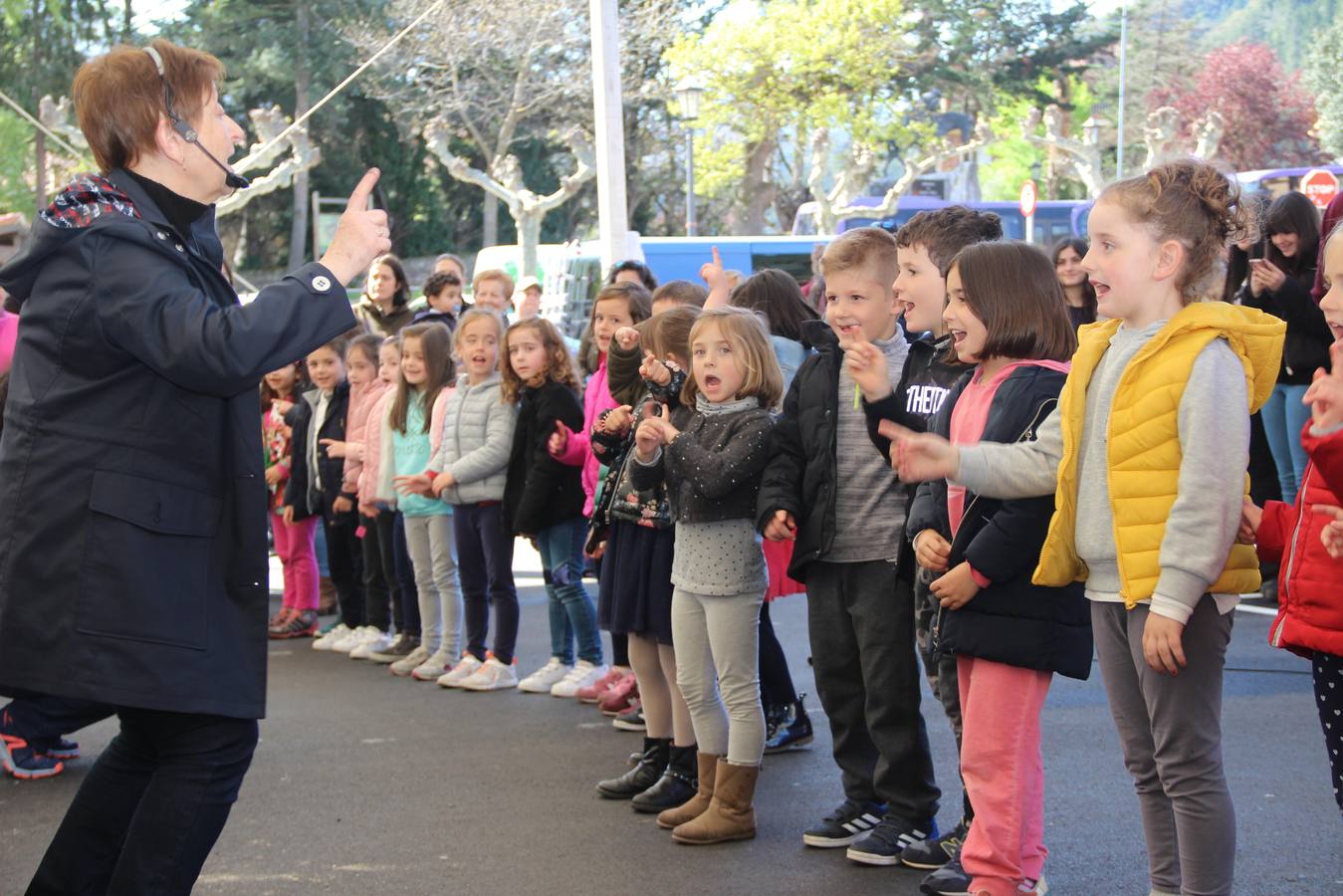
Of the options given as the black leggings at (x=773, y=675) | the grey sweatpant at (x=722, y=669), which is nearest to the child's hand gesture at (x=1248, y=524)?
the grey sweatpant at (x=722, y=669)

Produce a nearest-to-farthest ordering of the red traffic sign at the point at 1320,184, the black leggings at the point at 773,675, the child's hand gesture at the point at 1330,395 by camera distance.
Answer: the child's hand gesture at the point at 1330,395 → the black leggings at the point at 773,675 → the red traffic sign at the point at 1320,184

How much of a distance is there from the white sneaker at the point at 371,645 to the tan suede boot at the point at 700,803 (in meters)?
3.65

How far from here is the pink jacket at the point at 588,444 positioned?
6.80 m

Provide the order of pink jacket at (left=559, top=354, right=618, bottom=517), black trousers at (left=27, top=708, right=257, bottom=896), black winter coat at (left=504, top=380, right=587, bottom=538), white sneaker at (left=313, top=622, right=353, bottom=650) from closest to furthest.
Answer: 1. black trousers at (left=27, top=708, right=257, bottom=896)
2. pink jacket at (left=559, top=354, right=618, bottom=517)
3. black winter coat at (left=504, top=380, right=587, bottom=538)
4. white sneaker at (left=313, top=622, right=353, bottom=650)

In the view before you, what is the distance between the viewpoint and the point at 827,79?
131ft

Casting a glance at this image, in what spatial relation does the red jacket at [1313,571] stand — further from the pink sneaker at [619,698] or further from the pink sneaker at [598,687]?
the pink sneaker at [598,687]

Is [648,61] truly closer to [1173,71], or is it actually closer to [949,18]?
[949,18]

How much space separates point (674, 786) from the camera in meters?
Answer: 5.44

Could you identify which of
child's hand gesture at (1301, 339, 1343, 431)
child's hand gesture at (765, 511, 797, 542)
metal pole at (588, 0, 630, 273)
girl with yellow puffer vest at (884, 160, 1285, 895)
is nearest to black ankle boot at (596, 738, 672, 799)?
child's hand gesture at (765, 511, 797, 542)

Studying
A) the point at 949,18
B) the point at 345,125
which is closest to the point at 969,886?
the point at 345,125

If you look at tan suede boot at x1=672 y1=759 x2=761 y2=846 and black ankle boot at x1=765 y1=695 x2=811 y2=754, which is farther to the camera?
black ankle boot at x1=765 y1=695 x2=811 y2=754

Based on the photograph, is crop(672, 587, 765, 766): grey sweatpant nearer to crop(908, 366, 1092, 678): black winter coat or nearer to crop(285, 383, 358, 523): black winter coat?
crop(908, 366, 1092, 678): black winter coat

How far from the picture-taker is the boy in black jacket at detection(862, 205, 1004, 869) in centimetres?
450

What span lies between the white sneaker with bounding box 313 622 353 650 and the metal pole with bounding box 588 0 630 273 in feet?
19.1
